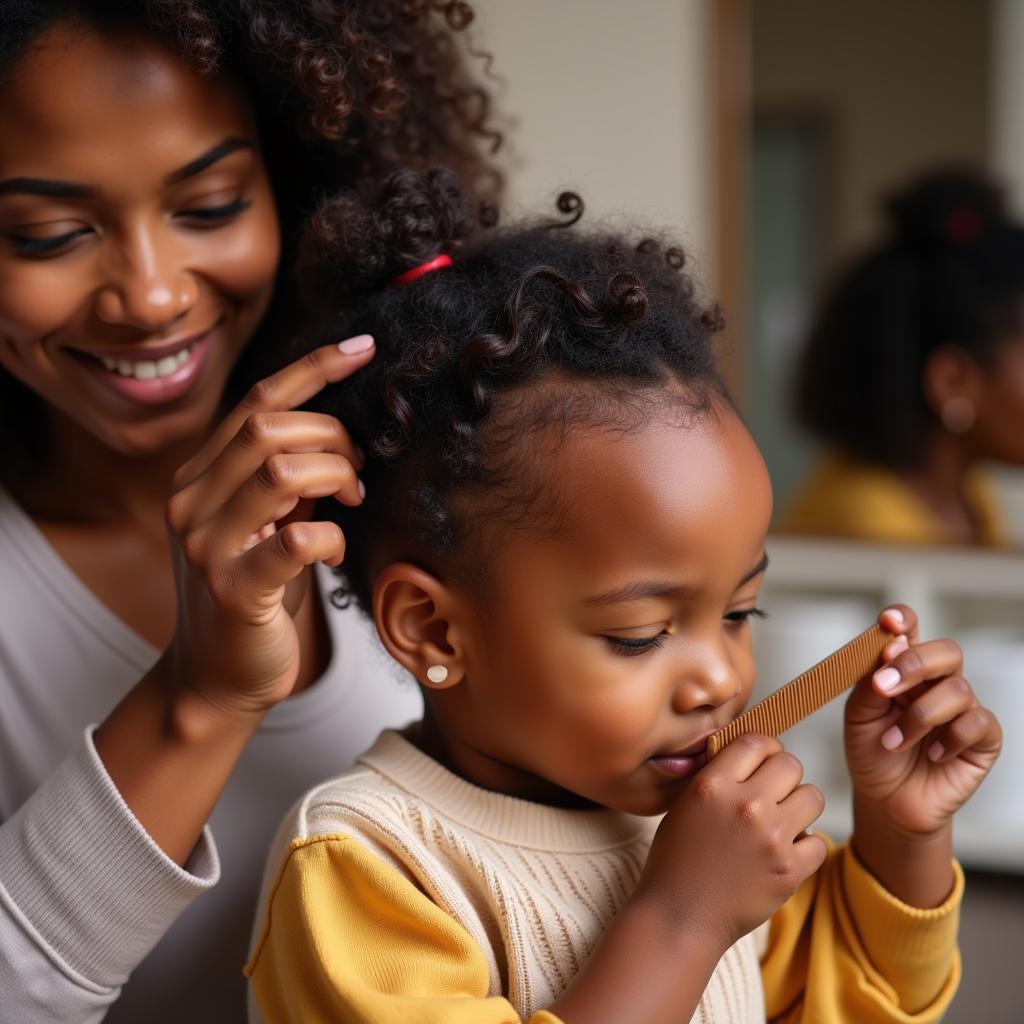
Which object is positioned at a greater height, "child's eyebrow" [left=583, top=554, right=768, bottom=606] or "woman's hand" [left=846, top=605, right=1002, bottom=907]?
"child's eyebrow" [left=583, top=554, right=768, bottom=606]

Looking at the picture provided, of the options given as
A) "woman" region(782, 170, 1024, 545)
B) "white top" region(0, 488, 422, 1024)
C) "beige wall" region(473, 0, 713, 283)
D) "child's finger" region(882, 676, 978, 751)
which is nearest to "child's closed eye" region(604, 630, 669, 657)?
"child's finger" region(882, 676, 978, 751)

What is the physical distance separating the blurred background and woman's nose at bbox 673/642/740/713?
0.75m

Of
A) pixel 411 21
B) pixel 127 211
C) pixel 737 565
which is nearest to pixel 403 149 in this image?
pixel 411 21

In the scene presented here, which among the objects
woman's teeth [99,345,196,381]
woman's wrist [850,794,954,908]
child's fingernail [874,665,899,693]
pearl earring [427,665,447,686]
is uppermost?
woman's teeth [99,345,196,381]

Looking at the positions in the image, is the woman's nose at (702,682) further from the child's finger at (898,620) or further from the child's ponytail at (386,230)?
the child's ponytail at (386,230)

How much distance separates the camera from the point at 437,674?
0.85 meters

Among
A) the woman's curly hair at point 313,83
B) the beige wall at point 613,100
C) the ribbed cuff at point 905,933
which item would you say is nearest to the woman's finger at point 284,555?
the woman's curly hair at point 313,83

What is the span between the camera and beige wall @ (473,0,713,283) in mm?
1946

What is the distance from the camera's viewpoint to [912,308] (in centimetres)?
175

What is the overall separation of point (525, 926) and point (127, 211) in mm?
584

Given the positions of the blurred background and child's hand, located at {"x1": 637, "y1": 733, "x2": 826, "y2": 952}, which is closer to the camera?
child's hand, located at {"x1": 637, "y1": 733, "x2": 826, "y2": 952}

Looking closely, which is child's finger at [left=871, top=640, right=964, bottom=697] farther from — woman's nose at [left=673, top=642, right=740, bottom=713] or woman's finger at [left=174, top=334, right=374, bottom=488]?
woman's finger at [left=174, top=334, right=374, bottom=488]

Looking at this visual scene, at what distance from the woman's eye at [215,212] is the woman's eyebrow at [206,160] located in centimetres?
3

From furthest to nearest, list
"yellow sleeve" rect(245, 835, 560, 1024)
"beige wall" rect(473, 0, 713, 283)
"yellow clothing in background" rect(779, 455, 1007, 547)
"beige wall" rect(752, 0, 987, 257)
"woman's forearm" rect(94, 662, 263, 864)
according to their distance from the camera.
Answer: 1. "beige wall" rect(473, 0, 713, 283)
2. "yellow clothing in background" rect(779, 455, 1007, 547)
3. "beige wall" rect(752, 0, 987, 257)
4. "woman's forearm" rect(94, 662, 263, 864)
5. "yellow sleeve" rect(245, 835, 560, 1024)
